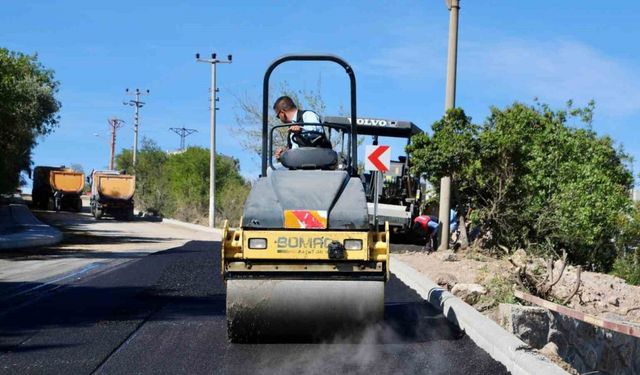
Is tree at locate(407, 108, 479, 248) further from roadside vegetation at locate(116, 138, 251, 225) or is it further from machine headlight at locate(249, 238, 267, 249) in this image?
roadside vegetation at locate(116, 138, 251, 225)

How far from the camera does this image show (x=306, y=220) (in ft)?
21.0

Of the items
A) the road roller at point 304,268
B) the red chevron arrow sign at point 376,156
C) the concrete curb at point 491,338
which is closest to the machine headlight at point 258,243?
the road roller at point 304,268

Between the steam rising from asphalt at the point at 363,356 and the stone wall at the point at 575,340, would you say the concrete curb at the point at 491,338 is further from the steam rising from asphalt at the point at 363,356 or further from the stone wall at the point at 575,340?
the stone wall at the point at 575,340

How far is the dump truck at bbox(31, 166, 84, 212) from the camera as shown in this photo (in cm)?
4650

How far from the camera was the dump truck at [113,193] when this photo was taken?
42.2 meters

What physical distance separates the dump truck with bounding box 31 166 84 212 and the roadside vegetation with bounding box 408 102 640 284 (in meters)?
34.6

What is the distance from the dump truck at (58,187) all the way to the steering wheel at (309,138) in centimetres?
4153

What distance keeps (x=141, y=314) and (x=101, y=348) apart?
1704 mm

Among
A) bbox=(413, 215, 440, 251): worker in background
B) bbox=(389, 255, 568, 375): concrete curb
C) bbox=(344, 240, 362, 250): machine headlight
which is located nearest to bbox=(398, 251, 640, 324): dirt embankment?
bbox=(389, 255, 568, 375): concrete curb

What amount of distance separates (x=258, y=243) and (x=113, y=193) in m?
37.6

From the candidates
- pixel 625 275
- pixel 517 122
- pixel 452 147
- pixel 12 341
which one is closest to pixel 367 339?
pixel 12 341

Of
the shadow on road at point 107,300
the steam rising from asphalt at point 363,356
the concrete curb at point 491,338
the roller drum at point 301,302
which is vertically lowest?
the shadow on road at point 107,300

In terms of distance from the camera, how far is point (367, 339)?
6.84 meters

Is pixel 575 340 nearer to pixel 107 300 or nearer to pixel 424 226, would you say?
pixel 107 300
